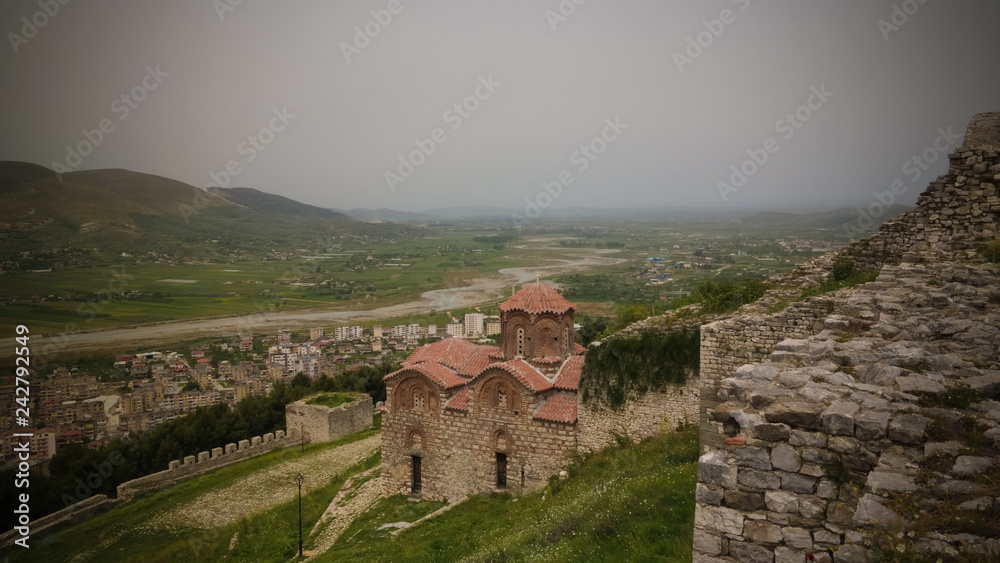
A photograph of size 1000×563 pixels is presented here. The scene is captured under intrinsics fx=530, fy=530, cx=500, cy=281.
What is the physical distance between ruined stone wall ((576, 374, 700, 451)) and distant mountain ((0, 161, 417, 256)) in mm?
37180

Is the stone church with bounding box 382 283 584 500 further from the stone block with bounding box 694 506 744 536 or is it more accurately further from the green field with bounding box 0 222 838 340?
the stone block with bounding box 694 506 744 536

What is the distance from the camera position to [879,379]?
11.5 feet

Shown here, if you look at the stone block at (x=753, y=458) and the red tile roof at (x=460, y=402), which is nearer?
the stone block at (x=753, y=458)

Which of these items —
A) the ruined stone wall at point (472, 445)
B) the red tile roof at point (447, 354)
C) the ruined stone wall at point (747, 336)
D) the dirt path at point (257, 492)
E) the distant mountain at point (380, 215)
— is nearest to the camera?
the ruined stone wall at point (747, 336)

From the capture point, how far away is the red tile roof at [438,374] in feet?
49.4

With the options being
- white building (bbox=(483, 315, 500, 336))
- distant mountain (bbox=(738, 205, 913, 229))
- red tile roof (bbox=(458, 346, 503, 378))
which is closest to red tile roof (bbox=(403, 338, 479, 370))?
red tile roof (bbox=(458, 346, 503, 378))

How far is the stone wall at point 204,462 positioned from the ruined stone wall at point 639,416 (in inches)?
732

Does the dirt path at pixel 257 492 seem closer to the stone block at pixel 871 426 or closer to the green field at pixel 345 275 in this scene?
the green field at pixel 345 275

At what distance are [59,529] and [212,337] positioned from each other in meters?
25.9

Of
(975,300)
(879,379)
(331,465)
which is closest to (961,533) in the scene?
(879,379)

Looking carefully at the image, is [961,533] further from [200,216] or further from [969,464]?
[200,216]

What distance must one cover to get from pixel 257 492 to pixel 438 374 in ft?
32.7

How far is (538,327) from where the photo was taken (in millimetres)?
15352

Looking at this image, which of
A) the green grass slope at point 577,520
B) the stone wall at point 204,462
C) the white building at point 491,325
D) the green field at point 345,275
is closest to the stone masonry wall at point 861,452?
the green grass slope at point 577,520
